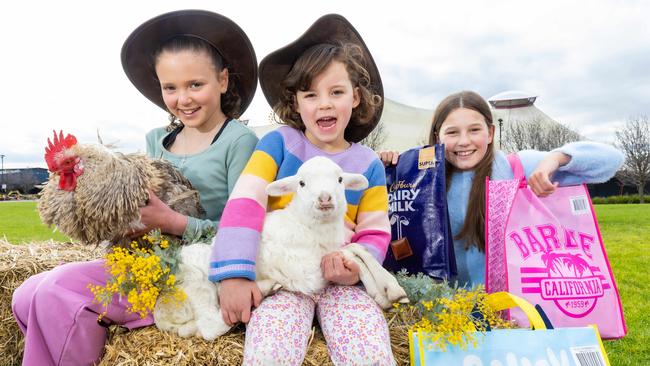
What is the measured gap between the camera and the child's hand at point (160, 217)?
217 centimetres

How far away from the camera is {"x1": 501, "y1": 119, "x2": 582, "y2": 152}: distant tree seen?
3042cm

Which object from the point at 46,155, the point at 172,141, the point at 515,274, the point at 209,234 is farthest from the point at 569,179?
the point at 46,155

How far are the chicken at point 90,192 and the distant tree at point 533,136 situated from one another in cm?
3040

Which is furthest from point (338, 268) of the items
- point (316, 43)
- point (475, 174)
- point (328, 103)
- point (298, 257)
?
point (475, 174)

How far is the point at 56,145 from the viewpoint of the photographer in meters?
2.09

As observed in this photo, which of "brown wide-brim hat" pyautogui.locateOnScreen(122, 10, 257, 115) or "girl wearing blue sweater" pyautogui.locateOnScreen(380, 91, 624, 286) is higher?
"brown wide-brim hat" pyautogui.locateOnScreen(122, 10, 257, 115)

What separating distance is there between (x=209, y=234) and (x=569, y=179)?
7.26 ft

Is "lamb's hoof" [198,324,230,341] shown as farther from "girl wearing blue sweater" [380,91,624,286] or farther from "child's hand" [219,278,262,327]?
"girl wearing blue sweater" [380,91,624,286]

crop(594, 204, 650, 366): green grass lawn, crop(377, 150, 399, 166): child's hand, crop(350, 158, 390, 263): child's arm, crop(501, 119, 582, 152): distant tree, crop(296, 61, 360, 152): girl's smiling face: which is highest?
crop(501, 119, 582, 152): distant tree

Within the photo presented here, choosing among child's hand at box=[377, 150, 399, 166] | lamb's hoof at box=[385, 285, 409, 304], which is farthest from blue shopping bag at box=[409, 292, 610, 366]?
child's hand at box=[377, 150, 399, 166]

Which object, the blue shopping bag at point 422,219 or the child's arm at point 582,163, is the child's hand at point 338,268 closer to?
the blue shopping bag at point 422,219

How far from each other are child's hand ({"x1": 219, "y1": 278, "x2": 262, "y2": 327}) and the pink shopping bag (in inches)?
57.3

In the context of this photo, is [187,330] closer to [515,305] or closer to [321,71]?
[321,71]

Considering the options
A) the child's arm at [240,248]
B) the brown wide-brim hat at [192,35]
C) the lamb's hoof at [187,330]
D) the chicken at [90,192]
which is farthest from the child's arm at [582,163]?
the chicken at [90,192]
